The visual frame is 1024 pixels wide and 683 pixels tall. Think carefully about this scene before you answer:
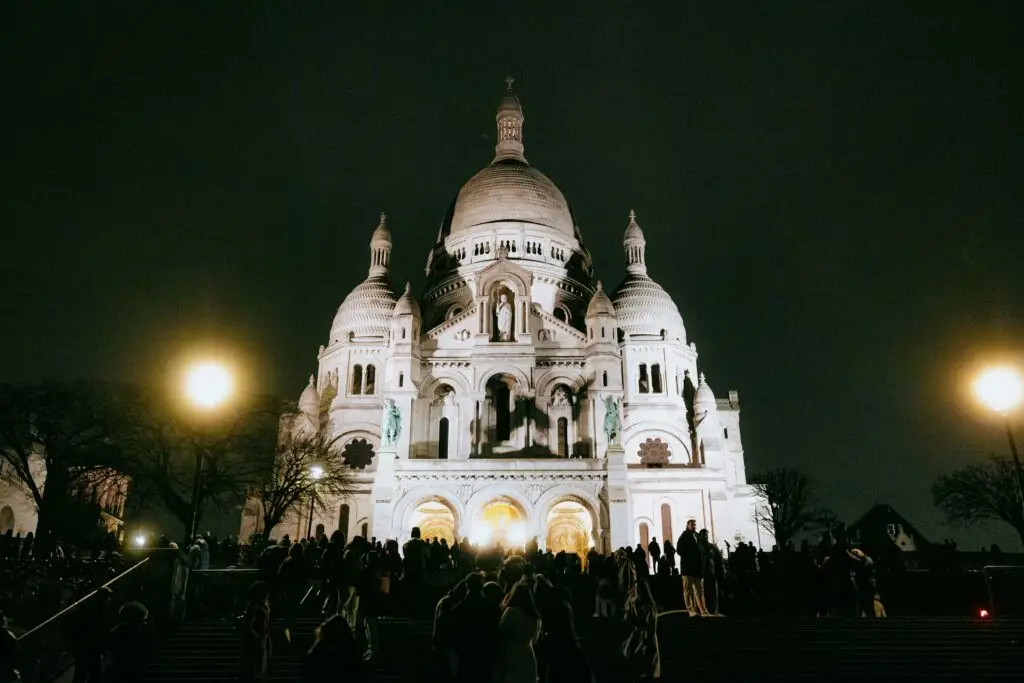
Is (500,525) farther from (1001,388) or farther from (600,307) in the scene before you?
(1001,388)

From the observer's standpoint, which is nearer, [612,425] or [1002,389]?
[1002,389]

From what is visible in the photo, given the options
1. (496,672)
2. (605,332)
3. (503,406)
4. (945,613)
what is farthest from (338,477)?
(496,672)

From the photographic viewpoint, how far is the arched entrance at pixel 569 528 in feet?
135

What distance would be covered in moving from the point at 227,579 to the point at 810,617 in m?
13.0

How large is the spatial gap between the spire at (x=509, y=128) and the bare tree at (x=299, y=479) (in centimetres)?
3408

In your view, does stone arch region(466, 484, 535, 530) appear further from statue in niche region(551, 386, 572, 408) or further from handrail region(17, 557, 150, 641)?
handrail region(17, 557, 150, 641)

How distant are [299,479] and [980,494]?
3982cm

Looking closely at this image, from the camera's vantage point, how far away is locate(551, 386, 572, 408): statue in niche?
44500mm

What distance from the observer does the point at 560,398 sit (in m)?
44.7

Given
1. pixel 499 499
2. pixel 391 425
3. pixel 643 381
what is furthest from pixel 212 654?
pixel 643 381

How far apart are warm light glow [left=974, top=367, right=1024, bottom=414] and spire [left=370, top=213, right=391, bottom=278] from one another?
46.3 metres

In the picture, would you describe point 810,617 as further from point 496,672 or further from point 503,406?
point 503,406

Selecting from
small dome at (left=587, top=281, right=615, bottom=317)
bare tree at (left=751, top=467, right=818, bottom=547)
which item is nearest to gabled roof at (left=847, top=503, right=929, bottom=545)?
bare tree at (left=751, top=467, right=818, bottom=547)

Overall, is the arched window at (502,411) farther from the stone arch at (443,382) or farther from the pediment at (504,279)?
the pediment at (504,279)
